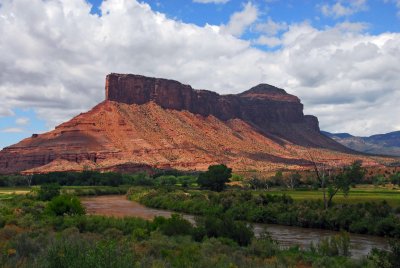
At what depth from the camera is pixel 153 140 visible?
462ft

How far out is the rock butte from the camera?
129 m

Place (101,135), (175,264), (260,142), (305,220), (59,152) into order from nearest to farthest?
(175,264), (305,220), (59,152), (101,135), (260,142)

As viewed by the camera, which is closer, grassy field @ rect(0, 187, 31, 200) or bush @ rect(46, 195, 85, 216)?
bush @ rect(46, 195, 85, 216)

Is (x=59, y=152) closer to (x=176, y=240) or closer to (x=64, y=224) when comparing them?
(x=64, y=224)

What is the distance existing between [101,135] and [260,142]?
61.4m

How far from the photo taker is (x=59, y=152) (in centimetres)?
13112

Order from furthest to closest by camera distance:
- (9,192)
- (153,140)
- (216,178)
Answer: (153,140), (216,178), (9,192)

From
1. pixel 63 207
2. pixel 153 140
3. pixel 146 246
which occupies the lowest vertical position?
pixel 146 246

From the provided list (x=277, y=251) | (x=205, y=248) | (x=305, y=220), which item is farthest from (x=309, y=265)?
(x=305, y=220)

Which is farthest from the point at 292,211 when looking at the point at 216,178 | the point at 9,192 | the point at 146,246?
the point at 9,192

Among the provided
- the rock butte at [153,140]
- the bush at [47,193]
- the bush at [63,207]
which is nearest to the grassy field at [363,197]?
the bush at [63,207]

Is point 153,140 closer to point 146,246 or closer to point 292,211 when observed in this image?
point 292,211

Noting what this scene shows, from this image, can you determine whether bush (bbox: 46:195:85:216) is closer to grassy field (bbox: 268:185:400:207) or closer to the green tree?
grassy field (bbox: 268:185:400:207)

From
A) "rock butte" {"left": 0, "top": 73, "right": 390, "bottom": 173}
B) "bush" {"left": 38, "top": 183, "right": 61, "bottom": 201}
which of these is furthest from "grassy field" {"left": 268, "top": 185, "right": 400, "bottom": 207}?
"rock butte" {"left": 0, "top": 73, "right": 390, "bottom": 173}
